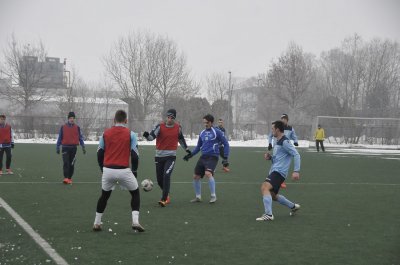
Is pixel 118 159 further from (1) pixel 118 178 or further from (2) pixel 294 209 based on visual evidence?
(2) pixel 294 209

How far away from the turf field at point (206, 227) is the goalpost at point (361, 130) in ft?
104

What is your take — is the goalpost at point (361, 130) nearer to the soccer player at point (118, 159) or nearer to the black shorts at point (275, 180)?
the black shorts at point (275, 180)

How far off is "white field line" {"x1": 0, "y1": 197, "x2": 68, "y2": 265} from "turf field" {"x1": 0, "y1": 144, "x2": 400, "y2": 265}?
7 centimetres

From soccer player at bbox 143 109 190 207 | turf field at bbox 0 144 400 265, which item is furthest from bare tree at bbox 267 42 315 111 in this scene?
soccer player at bbox 143 109 190 207

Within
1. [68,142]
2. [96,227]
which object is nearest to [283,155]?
[96,227]

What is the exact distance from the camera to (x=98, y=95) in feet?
234

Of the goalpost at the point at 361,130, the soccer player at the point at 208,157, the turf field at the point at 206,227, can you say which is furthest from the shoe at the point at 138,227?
the goalpost at the point at 361,130

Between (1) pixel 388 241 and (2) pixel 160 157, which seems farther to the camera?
(2) pixel 160 157

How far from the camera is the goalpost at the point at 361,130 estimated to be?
45.2m

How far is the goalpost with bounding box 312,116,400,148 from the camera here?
4519cm

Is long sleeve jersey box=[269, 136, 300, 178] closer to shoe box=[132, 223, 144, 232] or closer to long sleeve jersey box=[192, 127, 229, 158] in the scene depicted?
long sleeve jersey box=[192, 127, 229, 158]

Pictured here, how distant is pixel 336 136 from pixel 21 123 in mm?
31525

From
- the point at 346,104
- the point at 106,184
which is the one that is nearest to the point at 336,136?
the point at 346,104

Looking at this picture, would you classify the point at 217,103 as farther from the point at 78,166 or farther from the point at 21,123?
the point at 78,166
